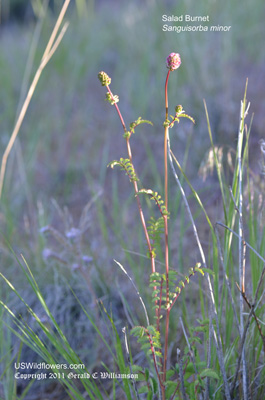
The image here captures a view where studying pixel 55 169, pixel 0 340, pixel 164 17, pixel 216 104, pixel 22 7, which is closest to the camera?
pixel 0 340

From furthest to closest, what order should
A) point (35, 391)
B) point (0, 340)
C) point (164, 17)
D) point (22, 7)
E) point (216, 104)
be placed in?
point (22, 7)
point (164, 17)
point (216, 104)
point (35, 391)
point (0, 340)

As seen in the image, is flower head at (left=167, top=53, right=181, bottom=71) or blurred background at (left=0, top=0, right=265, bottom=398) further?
blurred background at (left=0, top=0, right=265, bottom=398)

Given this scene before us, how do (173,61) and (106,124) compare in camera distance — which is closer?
(173,61)

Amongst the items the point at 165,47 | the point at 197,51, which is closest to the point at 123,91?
the point at 165,47

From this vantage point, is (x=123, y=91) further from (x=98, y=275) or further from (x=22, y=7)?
(x=22, y=7)

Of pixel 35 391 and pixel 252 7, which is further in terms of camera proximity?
pixel 252 7

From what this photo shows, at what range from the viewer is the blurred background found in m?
1.68

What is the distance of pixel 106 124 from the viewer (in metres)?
2.66

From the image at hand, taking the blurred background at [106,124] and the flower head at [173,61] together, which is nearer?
the flower head at [173,61]

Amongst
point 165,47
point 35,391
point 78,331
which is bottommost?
point 35,391

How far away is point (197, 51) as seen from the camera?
2.41m

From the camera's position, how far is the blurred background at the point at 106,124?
168 cm

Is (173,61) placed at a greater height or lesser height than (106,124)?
lesser

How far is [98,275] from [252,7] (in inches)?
83.4
